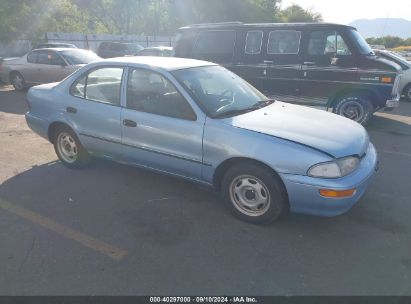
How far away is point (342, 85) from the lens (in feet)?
24.7

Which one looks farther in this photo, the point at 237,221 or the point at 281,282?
the point at 237,221

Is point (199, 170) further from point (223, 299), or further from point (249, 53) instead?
point (249, 53)

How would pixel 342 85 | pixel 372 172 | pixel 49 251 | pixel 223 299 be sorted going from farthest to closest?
pixel 342 85 → pixel 372 172 → pixel 49 251 → pixel 223 299

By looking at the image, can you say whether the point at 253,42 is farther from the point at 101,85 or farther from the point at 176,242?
the point at 176,242

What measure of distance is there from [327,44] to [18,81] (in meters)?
10.0

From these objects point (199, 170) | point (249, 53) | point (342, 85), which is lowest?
point (199, 170)

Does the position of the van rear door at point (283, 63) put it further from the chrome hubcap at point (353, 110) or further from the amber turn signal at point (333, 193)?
the amber turn signal at point (333, 193)

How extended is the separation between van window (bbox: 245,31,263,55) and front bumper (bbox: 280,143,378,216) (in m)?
5.42

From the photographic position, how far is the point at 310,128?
3.64 meters

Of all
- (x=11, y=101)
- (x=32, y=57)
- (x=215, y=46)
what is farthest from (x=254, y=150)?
(x=32, y=57)

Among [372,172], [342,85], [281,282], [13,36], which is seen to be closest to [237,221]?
[281,282]

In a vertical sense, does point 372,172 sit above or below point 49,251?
above

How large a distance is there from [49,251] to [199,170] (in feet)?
5.36

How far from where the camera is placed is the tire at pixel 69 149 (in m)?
4.93
